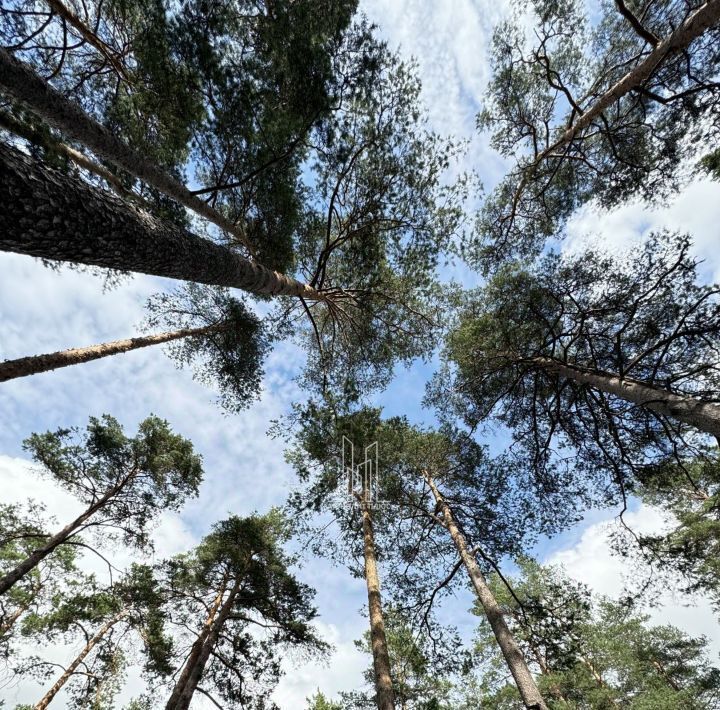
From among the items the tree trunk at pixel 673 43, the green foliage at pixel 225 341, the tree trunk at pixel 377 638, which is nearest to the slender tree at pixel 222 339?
the green foliage at pixel 225 341

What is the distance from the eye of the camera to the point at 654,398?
475cm

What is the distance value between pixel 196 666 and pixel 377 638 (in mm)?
5041

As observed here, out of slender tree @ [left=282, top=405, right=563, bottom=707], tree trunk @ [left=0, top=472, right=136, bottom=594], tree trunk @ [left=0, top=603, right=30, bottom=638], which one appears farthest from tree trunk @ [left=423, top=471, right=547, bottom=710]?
tree trunk @ [left=0, top=603, right=30, bottom=638]

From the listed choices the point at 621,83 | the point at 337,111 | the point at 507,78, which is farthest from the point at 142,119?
the point at 621,83

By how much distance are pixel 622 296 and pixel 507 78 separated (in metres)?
4.99

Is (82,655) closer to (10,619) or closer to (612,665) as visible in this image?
(10,619)

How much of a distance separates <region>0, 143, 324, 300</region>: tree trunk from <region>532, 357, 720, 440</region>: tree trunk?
5776mm

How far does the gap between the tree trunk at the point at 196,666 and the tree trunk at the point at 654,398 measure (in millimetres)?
10228

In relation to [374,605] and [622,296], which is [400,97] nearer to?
[622,296]

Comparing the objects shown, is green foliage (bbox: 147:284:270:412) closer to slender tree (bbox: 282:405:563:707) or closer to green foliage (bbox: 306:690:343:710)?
slender tree (bbox: 282:405:563:707)

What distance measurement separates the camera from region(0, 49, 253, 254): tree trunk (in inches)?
122

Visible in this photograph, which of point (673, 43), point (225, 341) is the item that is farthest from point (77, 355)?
point (673, 43)

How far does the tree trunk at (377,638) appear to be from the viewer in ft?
17.6

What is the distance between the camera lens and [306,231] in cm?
768
